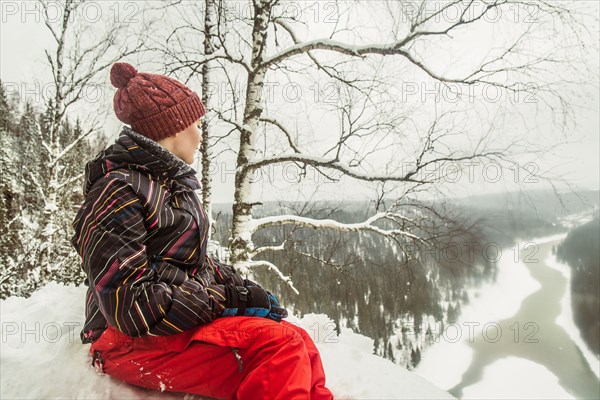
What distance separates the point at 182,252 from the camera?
1981 mm

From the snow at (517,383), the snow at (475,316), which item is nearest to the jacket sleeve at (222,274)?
the snow at (475,316)

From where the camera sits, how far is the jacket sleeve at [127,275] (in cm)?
162

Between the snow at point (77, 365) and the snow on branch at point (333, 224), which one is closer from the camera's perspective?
the snow at point (77, 365)

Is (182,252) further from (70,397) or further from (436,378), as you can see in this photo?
(436,378)

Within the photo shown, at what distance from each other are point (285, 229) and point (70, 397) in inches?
167

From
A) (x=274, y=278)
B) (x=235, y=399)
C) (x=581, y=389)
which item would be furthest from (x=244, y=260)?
(x=581, y=389)

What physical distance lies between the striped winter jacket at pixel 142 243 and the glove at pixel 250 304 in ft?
0.24

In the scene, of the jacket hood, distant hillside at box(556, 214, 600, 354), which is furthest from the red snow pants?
distant hillside at box(556, 214, 600, 354)

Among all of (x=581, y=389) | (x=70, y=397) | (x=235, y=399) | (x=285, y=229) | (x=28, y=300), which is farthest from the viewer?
(x=581, y=389)

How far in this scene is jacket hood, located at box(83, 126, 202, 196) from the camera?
73.7 inches

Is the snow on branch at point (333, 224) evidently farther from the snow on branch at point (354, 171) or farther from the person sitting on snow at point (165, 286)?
the person sitting on snow at point (165, 286)

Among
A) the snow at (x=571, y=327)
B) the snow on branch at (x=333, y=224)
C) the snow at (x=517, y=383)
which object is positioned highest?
the snow on branch at (x=333, y=224)

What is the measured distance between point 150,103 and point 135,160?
442 mm

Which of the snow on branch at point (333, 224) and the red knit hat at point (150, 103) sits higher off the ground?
the red knit hat at point (150, 103)
